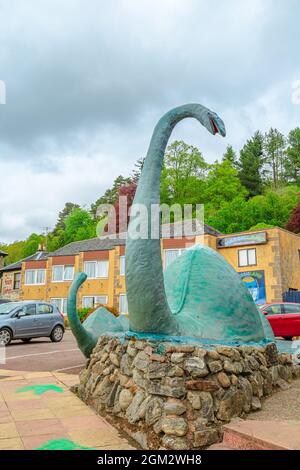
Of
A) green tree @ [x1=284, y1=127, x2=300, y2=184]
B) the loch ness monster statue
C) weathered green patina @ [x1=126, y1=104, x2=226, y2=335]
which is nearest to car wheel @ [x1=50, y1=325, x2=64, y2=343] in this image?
the loch ness monster statue

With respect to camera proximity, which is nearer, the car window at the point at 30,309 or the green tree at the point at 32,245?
the car window at the point at 30,309

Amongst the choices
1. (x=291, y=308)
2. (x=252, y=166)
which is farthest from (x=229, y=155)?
(x=291, y=308)

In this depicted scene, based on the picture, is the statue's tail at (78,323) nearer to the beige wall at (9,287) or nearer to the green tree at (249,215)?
the green tree at (249,215)

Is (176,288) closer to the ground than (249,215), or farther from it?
closer to the ground

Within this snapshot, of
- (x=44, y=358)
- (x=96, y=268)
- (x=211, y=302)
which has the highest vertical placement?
(x=96, y=268)

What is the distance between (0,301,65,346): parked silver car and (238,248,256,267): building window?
42.3ft

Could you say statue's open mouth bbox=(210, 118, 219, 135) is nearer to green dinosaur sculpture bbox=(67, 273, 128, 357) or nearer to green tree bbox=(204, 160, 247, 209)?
green dinosaur sculpture bbox=(67, 273, 128, 357)

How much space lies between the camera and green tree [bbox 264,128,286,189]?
52.0m

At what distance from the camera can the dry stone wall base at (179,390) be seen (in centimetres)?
339

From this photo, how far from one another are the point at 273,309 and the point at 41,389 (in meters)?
9.27

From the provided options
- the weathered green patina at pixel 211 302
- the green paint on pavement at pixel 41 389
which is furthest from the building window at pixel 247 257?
the green paint on pavement at pixel 41 389

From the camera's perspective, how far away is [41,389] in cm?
611

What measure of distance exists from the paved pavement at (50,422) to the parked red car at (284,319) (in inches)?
328

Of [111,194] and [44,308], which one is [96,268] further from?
[111,194]
